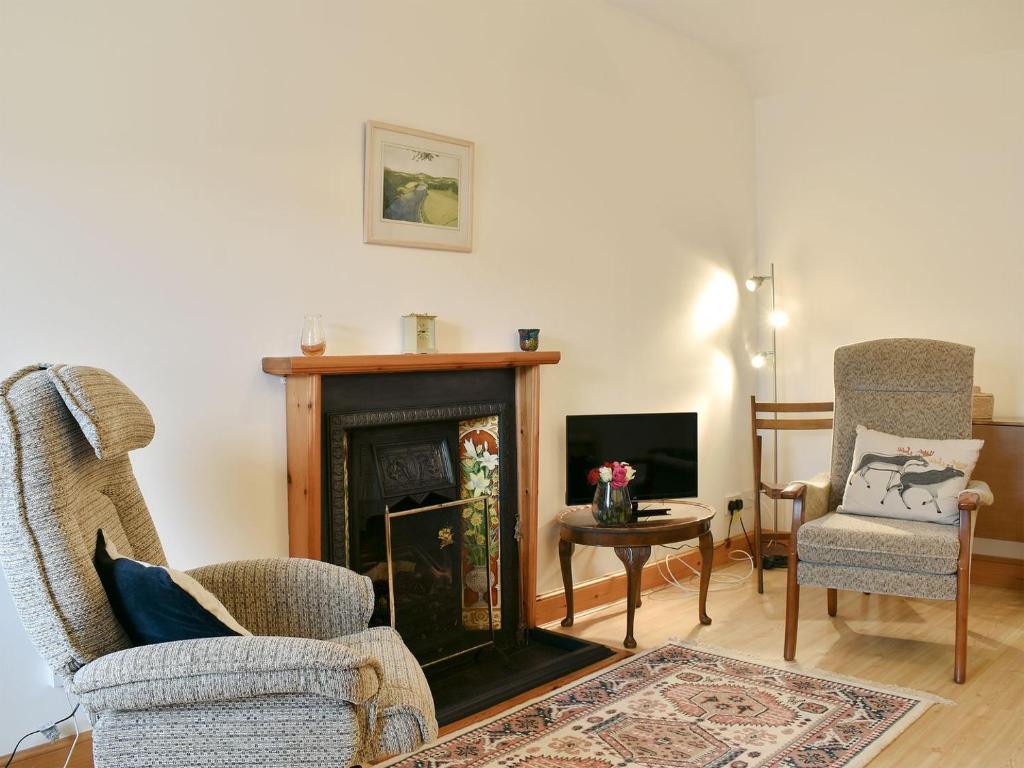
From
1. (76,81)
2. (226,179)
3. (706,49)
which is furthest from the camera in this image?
(706,49)

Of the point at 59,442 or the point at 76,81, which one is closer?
the point at 59,442

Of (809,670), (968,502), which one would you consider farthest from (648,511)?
(968,502)

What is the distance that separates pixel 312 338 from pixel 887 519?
2.23m

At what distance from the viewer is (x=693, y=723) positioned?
2855 millimetres

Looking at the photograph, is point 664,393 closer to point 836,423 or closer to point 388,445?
point 836,423

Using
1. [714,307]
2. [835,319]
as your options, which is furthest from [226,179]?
[835,319]

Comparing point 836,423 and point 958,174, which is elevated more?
point 958,174

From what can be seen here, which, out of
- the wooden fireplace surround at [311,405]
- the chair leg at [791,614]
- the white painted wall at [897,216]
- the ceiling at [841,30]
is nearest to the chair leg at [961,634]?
the chair leg at [791,614]

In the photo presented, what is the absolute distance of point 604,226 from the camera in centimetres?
420

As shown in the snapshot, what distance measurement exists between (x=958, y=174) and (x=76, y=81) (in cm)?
399

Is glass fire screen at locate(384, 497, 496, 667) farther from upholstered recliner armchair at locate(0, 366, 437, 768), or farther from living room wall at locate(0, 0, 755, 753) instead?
upholstered recliner armchair at locate(0, 366, 437, 768)

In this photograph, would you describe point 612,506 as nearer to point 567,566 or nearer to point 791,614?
point 567,566

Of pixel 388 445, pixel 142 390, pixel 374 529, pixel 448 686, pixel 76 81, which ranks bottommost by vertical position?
pixel 448 686

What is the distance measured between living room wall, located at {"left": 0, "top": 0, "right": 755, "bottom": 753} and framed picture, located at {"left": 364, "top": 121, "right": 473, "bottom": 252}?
0.05 meters
